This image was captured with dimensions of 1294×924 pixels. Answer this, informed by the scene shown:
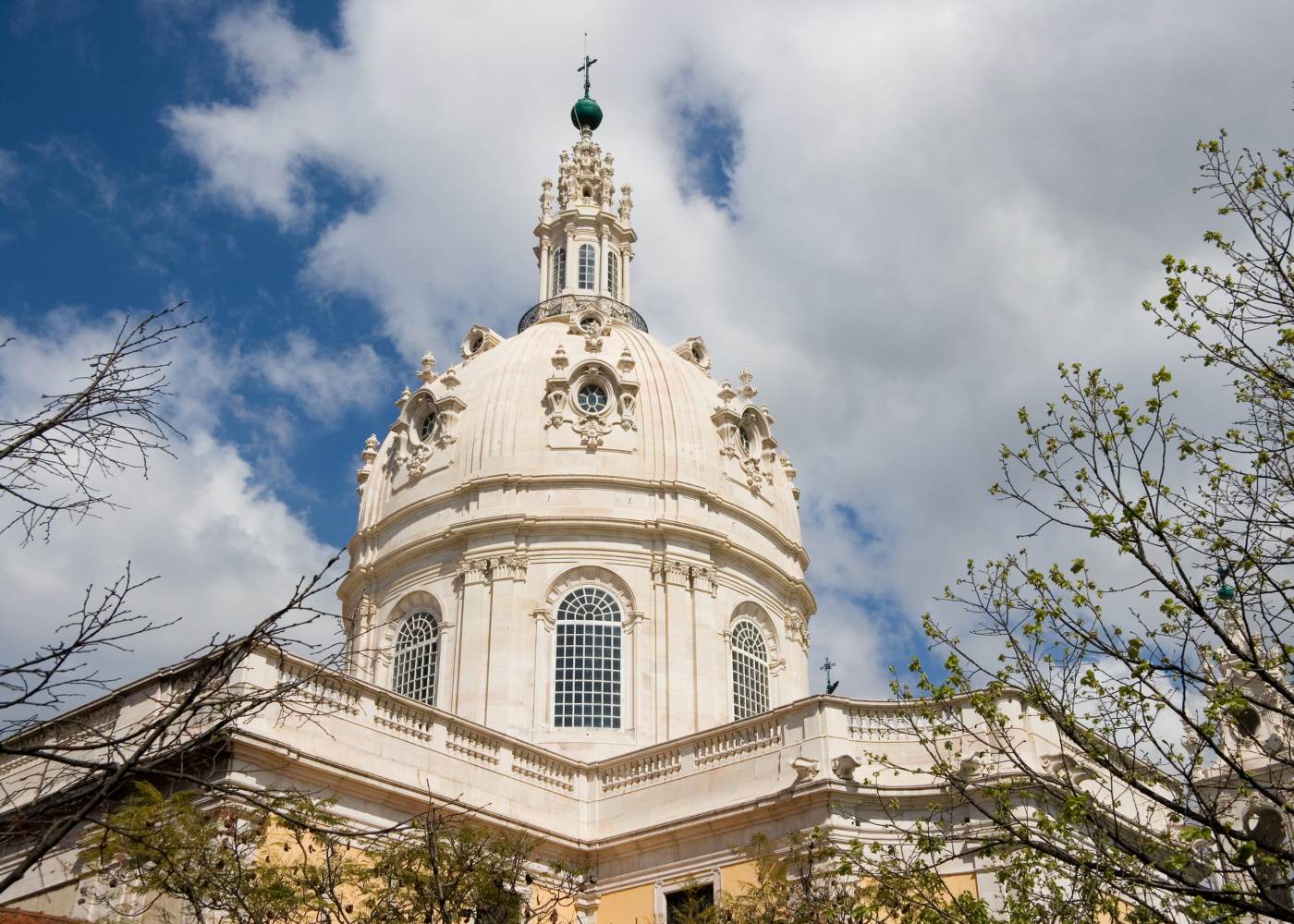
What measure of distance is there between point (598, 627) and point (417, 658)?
469 cm

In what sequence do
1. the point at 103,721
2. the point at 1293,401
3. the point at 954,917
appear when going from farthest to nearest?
the point at 103,721
the point at 954,917
the point at 1293,401

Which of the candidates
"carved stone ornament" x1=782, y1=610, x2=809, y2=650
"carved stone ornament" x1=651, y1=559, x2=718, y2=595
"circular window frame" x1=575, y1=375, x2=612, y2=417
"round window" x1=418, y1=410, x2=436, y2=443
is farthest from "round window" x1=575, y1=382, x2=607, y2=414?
"carved stone ornament" x1=782, y1=610, x2=809, y2=650

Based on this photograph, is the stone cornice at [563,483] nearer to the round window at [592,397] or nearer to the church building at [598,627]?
the church building at [598,627]

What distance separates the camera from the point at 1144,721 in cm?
1149

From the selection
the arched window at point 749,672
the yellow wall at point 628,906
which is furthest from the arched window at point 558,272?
the yellow wall at point 628,906

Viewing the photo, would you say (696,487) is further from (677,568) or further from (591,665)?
(591,665)

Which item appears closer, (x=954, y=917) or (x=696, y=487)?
(x=954, y=917)

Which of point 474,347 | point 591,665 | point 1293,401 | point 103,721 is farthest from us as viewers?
point 474,347

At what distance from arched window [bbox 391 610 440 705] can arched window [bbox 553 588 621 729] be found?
10.6 ft

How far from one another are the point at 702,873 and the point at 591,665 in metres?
9.26

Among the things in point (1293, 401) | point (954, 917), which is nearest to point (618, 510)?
point (954, 917)

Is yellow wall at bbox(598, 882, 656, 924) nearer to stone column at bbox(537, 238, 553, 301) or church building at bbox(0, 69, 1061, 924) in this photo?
church building at bbox(0, 69, 1061, 924)

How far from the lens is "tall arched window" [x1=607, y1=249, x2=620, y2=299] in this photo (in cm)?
4506

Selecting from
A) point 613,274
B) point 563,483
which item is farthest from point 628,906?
point 613,274
